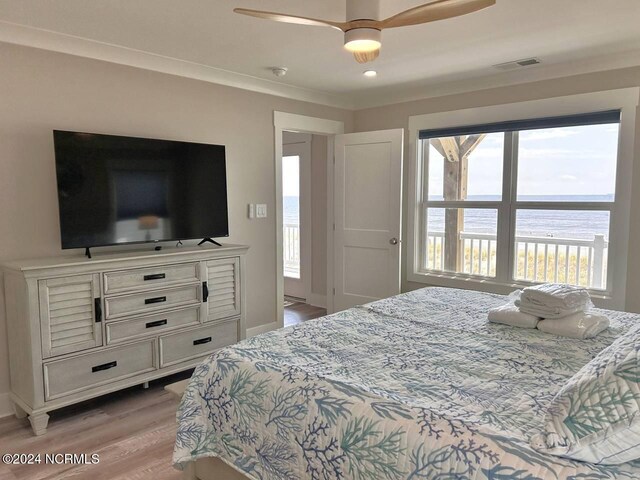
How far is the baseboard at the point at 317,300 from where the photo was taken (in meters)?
5.66

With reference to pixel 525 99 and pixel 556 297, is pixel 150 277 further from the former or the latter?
pixel 525 99

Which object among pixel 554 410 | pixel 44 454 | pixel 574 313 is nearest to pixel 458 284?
pixel 574 313

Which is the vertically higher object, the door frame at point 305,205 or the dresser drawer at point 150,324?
the door frame at point 305,205

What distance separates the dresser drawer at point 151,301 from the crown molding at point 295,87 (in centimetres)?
167

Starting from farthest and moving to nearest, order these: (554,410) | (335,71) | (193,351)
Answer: (335,71) < (193,351) < (554,410)

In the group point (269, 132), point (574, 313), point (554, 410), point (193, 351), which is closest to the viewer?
point (554, 410)

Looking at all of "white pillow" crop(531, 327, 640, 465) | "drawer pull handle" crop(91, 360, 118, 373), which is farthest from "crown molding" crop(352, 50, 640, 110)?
"drawer pull handle" crop(91, 360, 118, 373)

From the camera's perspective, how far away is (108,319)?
9.30 ft

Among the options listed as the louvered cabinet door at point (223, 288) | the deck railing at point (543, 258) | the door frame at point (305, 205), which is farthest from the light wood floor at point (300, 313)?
the deck railing at point (543, 258)

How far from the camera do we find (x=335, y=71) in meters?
3.78

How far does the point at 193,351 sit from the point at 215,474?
152 cm

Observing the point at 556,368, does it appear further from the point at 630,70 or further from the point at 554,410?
the point at 630,70

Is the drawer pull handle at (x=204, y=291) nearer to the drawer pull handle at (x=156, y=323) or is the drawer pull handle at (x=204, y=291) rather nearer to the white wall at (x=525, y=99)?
the drawer pull handle at (x=156, y=323)

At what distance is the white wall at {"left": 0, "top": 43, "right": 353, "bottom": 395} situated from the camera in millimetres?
2789
